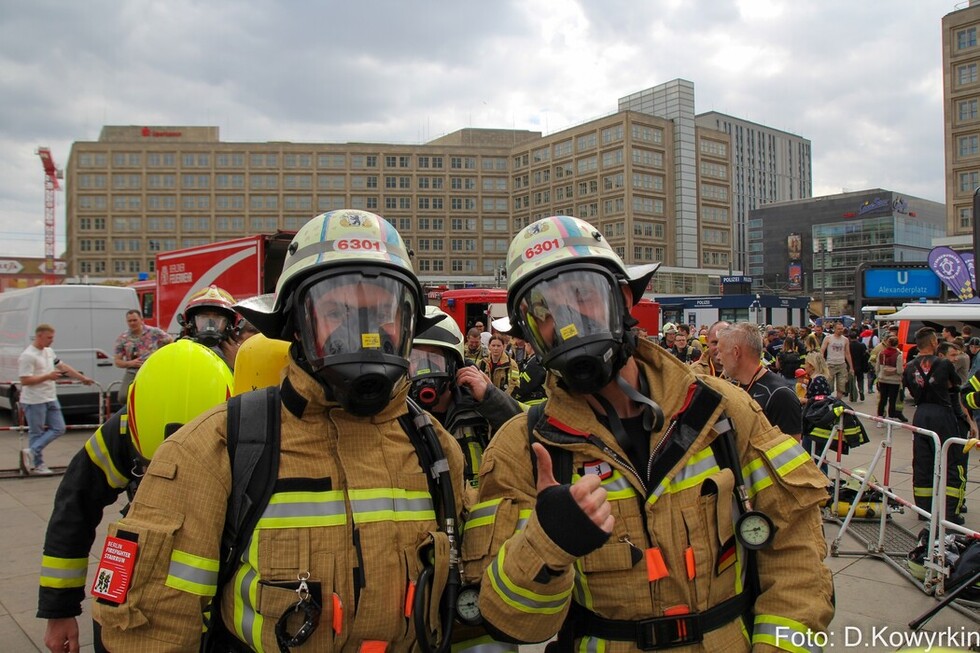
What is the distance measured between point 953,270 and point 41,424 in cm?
1987

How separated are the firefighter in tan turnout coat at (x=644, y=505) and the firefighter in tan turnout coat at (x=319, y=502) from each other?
0.25 meters

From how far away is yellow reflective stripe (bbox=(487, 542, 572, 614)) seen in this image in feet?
5.20

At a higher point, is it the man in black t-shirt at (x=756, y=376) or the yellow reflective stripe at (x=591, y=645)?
the man in black t-shirt at (x=756, y=376)

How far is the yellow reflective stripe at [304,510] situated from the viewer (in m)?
1.65

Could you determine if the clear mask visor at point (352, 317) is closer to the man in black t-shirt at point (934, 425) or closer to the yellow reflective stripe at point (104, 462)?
the yellow reflective stripe at point (104, 462)

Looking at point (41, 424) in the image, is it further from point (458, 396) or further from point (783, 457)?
point (783, 457)

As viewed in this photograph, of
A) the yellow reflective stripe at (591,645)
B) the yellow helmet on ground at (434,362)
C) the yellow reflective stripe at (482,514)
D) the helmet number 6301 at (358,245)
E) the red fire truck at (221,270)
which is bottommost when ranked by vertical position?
the yellow reflective stripe at (591,645)

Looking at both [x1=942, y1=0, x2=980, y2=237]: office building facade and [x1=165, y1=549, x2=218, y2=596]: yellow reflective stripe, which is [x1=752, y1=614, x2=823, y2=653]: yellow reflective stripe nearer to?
[x1=165, y1=549, x2=218, y2=596]: yellow reflective stripe

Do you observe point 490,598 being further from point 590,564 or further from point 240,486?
point 240,486

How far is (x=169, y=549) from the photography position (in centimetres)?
155

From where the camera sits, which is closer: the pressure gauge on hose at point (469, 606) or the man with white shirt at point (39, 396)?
the pressure gauge on hose at point (469, 606)

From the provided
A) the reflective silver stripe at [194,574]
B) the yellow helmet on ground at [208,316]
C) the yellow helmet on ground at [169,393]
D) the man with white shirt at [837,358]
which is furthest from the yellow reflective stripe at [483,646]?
the man with white shirt at [837,358]

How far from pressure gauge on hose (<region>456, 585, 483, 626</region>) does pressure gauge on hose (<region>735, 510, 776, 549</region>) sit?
29.6 inches

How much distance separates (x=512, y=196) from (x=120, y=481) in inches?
3473
